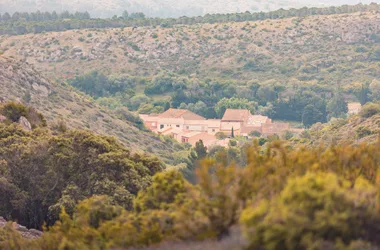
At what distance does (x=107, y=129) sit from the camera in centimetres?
7488

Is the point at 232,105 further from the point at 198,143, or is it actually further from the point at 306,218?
the point at 306,218

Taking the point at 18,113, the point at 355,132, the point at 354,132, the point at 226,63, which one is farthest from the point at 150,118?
the point at 18,113

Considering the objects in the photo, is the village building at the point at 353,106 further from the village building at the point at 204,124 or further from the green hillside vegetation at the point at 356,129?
the green hillside vegetation at the point at 356,129

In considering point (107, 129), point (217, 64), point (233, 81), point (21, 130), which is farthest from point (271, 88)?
point (21, 130)

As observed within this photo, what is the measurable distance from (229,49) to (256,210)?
127892 mm

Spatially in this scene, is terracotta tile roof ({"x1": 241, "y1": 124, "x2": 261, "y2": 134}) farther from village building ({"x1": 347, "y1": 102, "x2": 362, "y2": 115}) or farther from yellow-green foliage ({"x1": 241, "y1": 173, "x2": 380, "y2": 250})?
yellow-green foliage ({"x1": 241, "y1": 173, "x2": 380, "y2": 250})

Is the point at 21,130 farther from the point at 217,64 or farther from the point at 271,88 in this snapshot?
the point at 217,64

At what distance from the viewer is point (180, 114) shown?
108m

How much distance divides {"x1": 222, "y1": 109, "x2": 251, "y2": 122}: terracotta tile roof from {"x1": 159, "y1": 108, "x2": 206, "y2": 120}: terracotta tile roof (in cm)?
358

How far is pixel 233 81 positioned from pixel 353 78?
17608 mm

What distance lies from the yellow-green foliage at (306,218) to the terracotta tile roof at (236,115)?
297ft

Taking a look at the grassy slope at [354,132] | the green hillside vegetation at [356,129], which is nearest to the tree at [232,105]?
the green hillside vegetation at [356,129]

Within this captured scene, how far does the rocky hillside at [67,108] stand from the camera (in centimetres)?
6766

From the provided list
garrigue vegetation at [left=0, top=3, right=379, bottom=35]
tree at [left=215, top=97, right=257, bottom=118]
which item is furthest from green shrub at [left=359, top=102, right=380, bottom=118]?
garrigue vegetation at [left=0, top=3, right=379, bottom=35]
